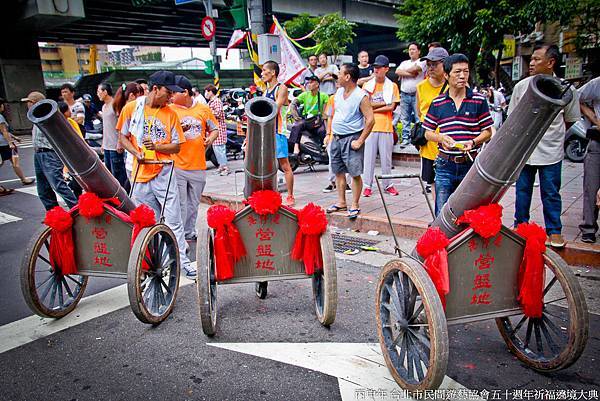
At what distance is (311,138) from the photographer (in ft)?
29.2

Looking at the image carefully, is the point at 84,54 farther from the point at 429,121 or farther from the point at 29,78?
the point at 429,121

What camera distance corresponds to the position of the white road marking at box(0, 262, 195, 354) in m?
3.37

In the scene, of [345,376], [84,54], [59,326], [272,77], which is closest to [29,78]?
[272,77]

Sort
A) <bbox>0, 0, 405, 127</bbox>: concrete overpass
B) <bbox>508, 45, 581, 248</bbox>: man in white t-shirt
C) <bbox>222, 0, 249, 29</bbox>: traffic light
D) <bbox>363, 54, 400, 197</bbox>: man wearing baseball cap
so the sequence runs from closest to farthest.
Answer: <bbox>508, 45, 581, 248</bbox>: man in white t-shirt → <bbox>363, 54, 400, 197</bbox>: man wearing baseball cap → <bbox>222, 0, 249, 29</bbox>: traffic light → <bbox>0, 0, 405, 127</bbox>: concrete overpass

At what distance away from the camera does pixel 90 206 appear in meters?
3.46

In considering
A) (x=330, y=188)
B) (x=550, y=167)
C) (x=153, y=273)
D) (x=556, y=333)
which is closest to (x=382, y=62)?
(x=330, y=188)

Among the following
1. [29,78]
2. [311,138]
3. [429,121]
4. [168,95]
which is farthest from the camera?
[29,78]

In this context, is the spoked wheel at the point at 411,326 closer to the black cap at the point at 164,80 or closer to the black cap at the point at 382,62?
the black cap at the point at 164,80

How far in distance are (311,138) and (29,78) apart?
948 inches

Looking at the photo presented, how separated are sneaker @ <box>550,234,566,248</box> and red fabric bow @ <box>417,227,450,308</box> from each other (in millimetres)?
2258

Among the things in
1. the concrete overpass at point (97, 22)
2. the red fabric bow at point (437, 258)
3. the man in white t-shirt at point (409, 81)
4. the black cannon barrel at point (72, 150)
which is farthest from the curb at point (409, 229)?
the concrete overpass at point (97, 22)

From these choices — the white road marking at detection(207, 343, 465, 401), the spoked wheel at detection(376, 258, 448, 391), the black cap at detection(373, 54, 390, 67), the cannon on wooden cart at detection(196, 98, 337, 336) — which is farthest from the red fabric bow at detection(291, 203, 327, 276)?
the black cap at detection(373, 54, 390, 67)

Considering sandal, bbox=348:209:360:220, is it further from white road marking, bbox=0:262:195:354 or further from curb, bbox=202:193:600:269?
white road marking, bbox=0:262:195:354

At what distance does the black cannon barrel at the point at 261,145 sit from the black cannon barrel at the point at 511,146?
124 centimetres
